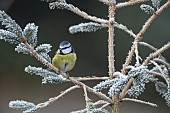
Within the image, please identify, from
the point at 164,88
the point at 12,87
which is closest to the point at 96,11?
the point at 12,87


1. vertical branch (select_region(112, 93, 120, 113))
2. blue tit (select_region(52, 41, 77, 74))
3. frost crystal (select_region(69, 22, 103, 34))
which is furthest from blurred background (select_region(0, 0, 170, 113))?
vertical branch (select_region(112, 93, 120, 113))

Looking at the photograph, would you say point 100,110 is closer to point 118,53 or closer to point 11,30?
point 11,30

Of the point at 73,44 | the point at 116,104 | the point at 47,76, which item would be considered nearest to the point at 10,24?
the point at 47,76

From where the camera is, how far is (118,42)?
14.6 ft

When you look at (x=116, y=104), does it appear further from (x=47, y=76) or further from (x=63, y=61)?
(x=63, y=61)

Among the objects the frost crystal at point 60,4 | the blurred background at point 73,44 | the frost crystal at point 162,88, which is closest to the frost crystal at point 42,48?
the frost crystal at point 60,4

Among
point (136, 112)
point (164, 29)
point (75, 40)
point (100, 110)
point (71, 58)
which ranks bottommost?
point (100, 110)

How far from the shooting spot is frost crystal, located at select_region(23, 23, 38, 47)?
92cm

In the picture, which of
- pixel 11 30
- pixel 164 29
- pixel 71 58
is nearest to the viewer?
pixel 11 30

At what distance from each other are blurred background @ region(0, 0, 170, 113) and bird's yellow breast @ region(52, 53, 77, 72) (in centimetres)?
269

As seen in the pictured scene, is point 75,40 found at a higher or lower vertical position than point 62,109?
higher

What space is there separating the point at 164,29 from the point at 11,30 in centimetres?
341

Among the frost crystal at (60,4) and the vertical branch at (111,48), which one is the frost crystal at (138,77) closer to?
the vertical branch at (111,48)

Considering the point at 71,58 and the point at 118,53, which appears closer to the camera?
the point at 71,58
